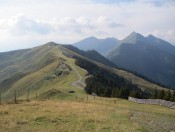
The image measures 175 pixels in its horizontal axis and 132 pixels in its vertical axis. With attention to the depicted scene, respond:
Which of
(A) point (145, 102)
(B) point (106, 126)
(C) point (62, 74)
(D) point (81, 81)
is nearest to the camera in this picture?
(B) point (106, 126)

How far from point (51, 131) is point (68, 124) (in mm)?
3795

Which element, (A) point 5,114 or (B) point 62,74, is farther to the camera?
(B) point 62,74

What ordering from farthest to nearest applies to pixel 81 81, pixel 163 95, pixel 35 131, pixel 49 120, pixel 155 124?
pixel 81 81 → pixel 163 95 → pixel 155 124 → pixel 49 120 → pixel 35 131

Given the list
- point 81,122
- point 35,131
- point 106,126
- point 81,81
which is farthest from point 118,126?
point 81,81

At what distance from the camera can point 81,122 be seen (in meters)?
30.4

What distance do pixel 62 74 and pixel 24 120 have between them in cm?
14911

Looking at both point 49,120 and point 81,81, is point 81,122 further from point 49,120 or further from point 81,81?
point 81,81

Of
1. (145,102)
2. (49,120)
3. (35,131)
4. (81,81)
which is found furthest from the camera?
(81,81)

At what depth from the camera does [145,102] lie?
7406cm

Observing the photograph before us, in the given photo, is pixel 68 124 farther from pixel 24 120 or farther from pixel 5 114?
pixel 5 114

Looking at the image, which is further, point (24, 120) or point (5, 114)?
point (5, 114)

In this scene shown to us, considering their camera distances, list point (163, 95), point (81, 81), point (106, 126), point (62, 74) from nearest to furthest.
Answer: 1. point (106, 126)
2. point (163, 95)
3. point (81, 81)
4. point (62, 74)

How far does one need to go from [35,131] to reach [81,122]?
245 inches

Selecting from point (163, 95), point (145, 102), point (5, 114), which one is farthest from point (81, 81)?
point (5, 114)
